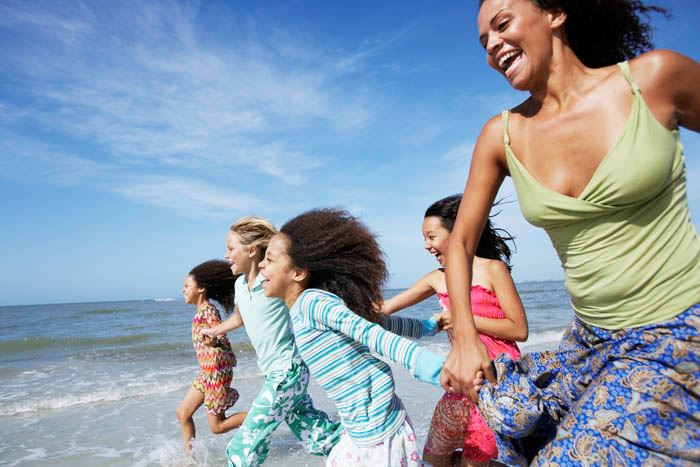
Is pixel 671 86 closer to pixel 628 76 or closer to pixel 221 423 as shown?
pixel 628 76

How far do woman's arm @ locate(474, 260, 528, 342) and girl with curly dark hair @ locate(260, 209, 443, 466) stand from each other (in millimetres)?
→ 337

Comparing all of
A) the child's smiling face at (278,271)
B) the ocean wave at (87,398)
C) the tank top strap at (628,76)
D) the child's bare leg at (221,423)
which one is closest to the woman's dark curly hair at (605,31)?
the tank top strap at (628,76)

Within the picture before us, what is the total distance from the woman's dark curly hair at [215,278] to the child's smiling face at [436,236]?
2.71m

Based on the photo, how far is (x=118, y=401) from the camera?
784 cm

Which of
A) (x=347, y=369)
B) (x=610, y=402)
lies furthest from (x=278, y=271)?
(x=610, y=402)

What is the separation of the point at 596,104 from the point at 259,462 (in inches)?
123

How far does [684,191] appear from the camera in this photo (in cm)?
152

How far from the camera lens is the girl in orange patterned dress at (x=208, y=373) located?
4.83 m

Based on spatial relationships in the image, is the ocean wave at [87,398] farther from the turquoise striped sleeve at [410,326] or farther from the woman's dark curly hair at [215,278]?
the turquoise striped sleeve at [410,326]

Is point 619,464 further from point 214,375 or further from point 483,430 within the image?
point 214,375

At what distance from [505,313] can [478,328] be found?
244 millimetres

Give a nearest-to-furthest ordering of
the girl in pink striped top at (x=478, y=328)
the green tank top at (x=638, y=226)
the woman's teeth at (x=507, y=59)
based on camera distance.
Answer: the green tank top at (x=638, y=226) → the woman's teeth at (x=507, y=59) → the girl in pink striped top at (x=478, y=328)

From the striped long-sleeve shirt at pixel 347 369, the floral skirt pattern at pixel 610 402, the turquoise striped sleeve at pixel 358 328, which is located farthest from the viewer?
the striped long-sleeve shirt at pixel 347 369

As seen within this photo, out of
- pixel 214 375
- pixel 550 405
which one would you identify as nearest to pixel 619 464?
pixel 550 405
